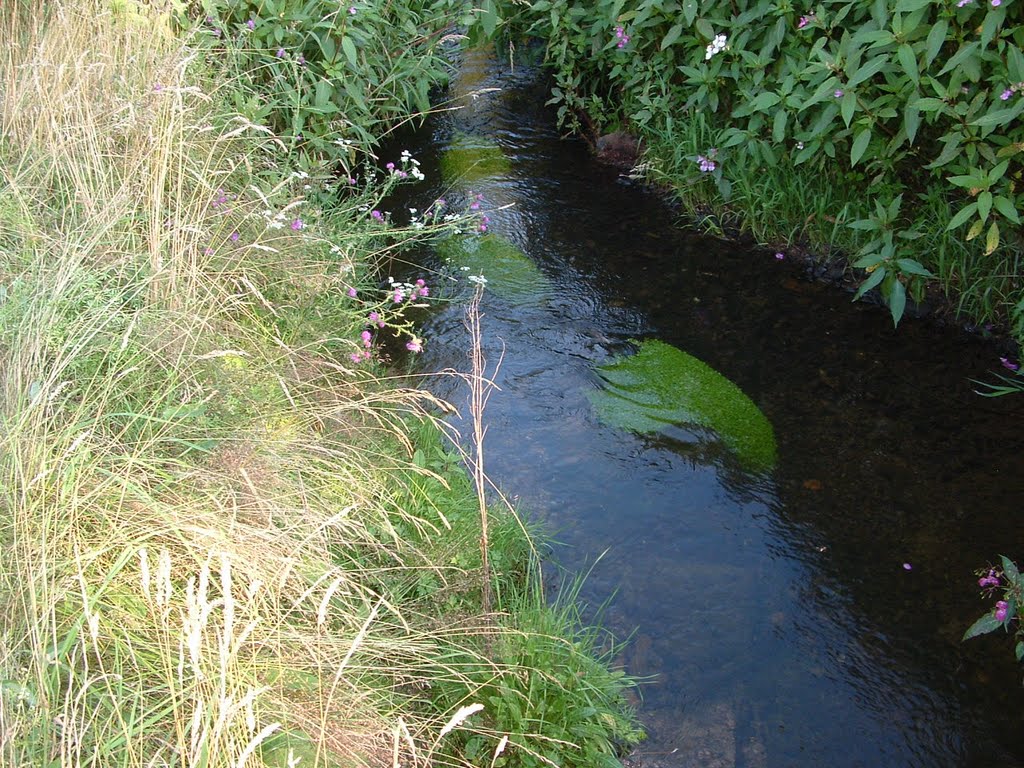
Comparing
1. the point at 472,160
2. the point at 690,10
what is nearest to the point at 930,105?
the point at 690,10

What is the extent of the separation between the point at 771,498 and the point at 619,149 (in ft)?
9.67

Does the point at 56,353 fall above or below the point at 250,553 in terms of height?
above

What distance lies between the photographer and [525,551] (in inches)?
115

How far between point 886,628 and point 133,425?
2227 millimetres

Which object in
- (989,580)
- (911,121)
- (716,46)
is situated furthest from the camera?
(716,46)

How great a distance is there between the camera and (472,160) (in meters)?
5.51

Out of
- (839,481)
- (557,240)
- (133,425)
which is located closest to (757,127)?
(557,240)

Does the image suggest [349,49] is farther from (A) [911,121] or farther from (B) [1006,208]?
(B) [1006,208]

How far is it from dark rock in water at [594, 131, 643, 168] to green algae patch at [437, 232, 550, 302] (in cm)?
111

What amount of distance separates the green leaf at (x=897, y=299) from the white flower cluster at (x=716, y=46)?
4.64 feet

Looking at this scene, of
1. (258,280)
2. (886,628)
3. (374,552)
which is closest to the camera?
(374,552)

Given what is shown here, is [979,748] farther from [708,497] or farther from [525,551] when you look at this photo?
[525,551]

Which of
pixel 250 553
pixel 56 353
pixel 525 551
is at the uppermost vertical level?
pixel 56 353

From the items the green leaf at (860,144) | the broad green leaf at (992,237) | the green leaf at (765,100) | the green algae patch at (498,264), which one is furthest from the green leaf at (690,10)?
the broad green leaf at (992,237)
